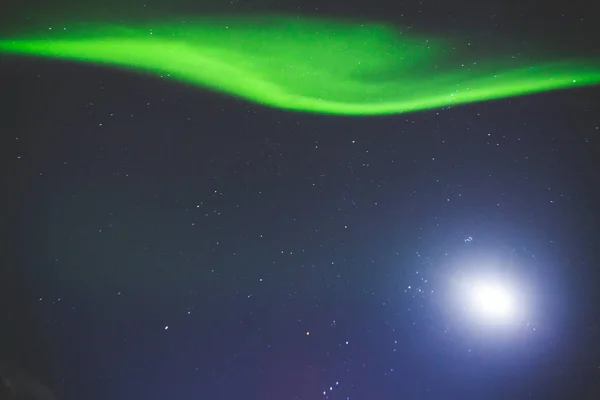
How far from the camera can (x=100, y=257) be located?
567 millimetres

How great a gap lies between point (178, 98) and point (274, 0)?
0.61 ft

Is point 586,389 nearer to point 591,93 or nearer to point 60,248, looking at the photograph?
point 591,93

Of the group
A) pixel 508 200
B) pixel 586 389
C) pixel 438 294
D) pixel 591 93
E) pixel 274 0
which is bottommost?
pixel 586 389

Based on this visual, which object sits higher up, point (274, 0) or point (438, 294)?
point (274, 0)

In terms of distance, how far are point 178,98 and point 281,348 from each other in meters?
0.36

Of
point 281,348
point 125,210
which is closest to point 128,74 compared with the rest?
→ point 125,210

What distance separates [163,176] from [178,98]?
109 mm

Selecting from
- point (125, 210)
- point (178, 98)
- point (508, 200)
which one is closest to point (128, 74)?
point (178, 98)

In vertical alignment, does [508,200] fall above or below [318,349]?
above

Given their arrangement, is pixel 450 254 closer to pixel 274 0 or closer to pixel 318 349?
pixel 318 349

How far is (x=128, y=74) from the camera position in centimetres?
60

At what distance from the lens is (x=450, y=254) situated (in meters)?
0.58

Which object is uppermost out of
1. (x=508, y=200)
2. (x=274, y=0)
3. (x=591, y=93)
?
(x=274, y=0)

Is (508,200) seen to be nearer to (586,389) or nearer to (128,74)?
(586,389)
